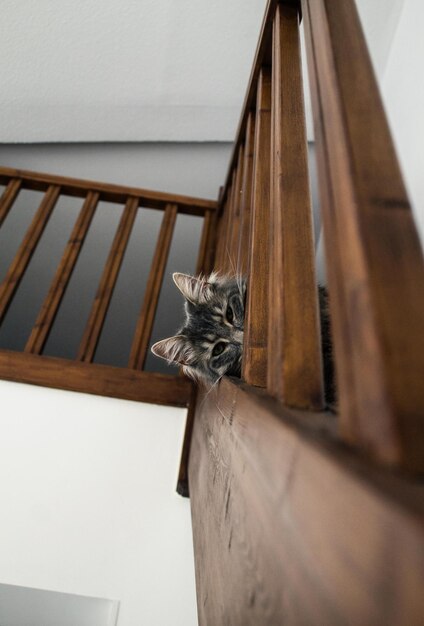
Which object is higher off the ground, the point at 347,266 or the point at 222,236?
the point at 222,236

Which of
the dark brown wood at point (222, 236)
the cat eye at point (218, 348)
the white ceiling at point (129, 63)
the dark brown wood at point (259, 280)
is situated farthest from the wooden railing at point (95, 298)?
the dark brown wood at point (259, 280)

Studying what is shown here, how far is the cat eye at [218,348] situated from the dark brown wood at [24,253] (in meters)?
1.00

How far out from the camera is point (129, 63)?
2.12 m

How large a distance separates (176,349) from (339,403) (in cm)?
98

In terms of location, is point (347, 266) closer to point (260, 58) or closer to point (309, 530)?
point (309, 530)

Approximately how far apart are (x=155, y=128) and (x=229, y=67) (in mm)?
671

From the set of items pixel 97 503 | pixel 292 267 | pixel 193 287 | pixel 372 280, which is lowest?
pixel 97 503

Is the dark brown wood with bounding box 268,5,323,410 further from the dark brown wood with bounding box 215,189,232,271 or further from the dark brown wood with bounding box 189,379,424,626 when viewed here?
the dark brown wood with bounding box 215,189,232,271

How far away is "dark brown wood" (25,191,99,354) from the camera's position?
156 centimetres

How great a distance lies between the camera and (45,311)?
1590 millimetres

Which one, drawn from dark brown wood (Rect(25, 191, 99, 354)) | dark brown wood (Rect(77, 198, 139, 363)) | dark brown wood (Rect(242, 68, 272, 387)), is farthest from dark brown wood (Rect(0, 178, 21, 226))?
dark brown wood (Rect(242, 68, 272, 387))

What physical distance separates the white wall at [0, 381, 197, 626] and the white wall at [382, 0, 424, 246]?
1.19 m

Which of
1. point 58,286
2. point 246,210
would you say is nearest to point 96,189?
point 58,286

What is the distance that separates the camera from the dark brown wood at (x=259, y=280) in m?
0.61
